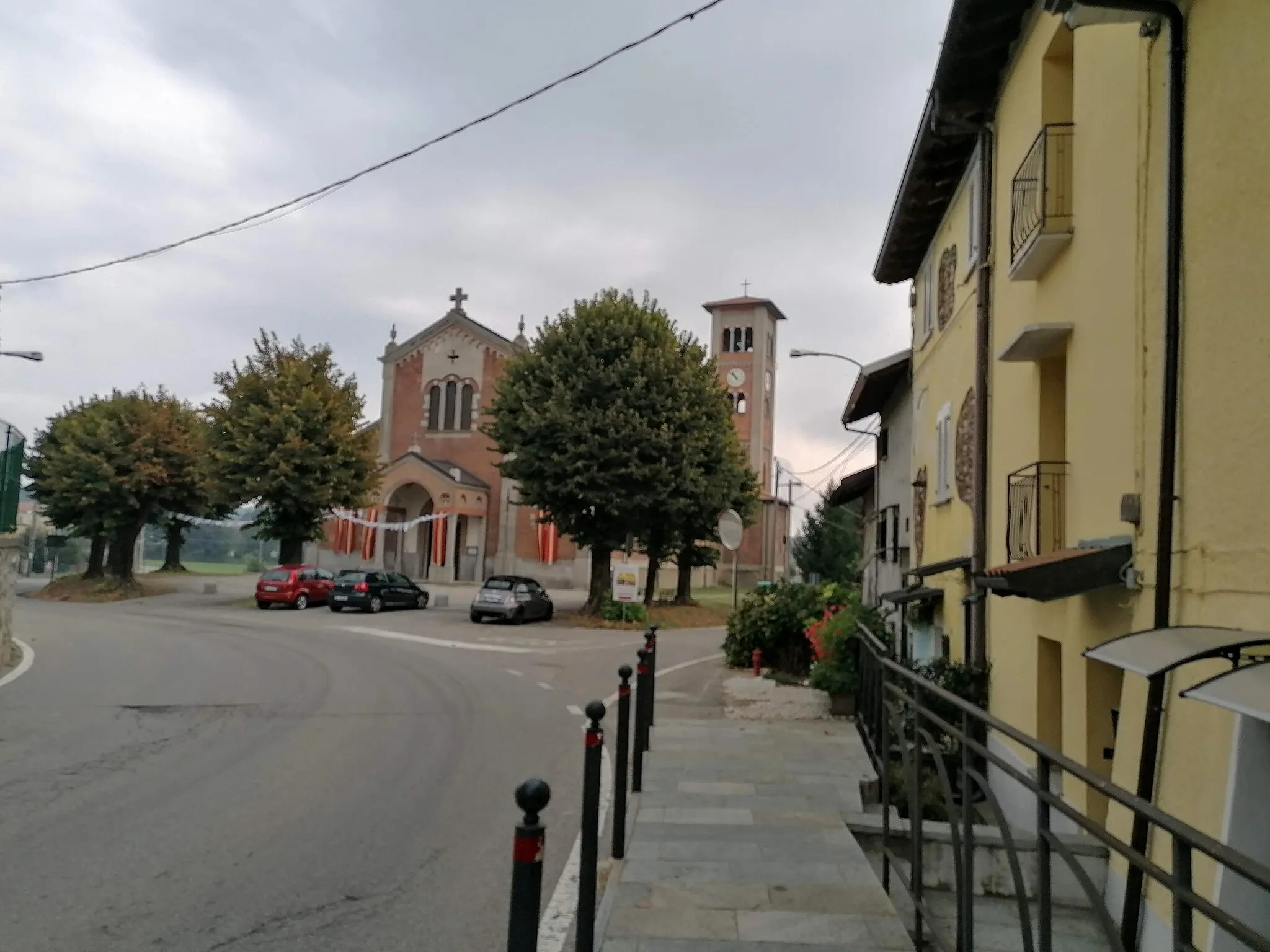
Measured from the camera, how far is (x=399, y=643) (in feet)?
67.8

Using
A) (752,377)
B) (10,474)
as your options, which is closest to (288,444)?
(10,474)

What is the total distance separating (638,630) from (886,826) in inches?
860

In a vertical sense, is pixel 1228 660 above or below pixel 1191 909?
above

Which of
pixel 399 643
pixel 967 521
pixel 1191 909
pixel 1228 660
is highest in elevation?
pixel 967 521

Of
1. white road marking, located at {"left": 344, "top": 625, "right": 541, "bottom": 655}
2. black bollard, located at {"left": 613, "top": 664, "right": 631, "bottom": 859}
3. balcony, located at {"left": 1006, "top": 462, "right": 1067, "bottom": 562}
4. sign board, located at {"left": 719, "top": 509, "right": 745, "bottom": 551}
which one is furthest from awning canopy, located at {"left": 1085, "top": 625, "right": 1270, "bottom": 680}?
white road marking, located at {"left": 344, "top": 625, "right": 541, "bottom": 655}

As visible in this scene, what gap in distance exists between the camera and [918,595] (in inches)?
467

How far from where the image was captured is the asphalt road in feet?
16.9

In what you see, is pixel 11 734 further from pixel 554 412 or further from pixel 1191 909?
pixel 554 412

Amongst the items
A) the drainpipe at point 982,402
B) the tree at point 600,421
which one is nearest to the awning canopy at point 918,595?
the drainpipe at point 982,402

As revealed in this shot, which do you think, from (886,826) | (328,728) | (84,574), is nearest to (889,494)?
(328,728)

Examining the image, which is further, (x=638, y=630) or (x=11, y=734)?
(x=638, y=630)

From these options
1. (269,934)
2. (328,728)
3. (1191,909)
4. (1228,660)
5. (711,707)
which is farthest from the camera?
(711,707)

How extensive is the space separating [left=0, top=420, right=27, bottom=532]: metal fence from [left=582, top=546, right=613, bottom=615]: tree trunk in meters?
16.3

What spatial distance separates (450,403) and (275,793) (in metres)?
42.7
